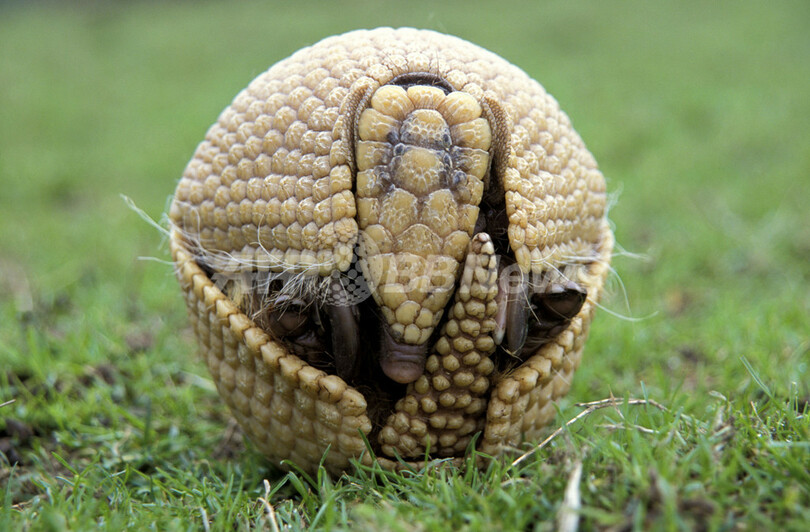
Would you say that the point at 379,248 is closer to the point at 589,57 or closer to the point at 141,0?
the point at 589,57

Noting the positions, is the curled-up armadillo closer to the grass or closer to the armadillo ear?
the armadillo ear

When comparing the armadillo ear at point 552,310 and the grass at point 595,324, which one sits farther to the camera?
the armadillo ear at point 552,310

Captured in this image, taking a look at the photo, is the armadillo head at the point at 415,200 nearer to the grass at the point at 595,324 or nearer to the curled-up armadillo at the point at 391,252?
the curled-up armadillo at the point at 391,252

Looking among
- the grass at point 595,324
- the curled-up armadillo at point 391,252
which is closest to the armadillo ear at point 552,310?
the curled-up armadillo at point 391,252

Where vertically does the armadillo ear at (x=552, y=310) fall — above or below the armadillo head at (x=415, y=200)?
below

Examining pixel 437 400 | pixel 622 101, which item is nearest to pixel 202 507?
pixel 437 400

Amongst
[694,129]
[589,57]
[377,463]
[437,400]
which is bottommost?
[377,463]
